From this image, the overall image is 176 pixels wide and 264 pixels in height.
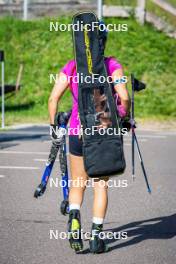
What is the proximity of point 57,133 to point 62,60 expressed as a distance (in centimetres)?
1985

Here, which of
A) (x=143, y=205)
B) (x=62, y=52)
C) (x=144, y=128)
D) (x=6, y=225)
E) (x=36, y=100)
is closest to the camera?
(x=6, y=225)

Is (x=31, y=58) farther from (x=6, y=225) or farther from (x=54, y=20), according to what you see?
(x=6, y=225)

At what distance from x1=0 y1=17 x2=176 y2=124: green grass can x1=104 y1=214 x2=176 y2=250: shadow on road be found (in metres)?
14.1

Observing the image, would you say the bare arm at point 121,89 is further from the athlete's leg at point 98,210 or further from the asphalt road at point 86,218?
the asphalt road at point 86,218

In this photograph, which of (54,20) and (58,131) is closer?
(58,131)

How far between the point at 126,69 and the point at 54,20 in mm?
4532

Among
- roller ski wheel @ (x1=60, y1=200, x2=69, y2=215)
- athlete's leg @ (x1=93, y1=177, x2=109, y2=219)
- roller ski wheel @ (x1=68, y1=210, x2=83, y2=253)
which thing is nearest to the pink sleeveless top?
athlete's leg @ (x1=93, y1=177, x2=109, y2=219)

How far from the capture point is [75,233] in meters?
7.27

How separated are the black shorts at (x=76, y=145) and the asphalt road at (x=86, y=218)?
0.86m

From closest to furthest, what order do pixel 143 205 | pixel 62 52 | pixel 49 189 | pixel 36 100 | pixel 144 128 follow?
pixel 143 205, pixel 49 189, pixel 144 128, pixel 36 100, pixel 62 52

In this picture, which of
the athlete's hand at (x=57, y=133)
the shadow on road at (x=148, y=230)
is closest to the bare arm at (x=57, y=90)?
the athlete's hand at (x=57, y=133)

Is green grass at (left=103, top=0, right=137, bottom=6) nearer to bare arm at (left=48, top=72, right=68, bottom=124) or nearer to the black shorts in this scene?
bare arm at (left=48, top=72, right=68, bottom=124)

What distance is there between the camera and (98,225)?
732cm

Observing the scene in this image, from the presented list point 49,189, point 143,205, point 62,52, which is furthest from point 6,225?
point 62,52
